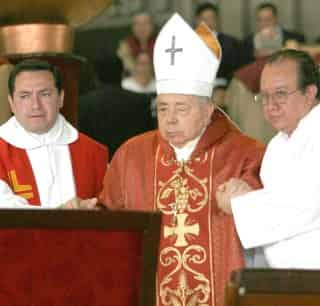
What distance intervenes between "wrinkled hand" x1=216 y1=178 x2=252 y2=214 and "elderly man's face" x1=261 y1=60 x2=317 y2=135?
0.83 feet

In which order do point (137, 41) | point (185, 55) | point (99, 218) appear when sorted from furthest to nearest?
1. point (137, 41)
2. point (185, 55)
3. point (99, 218)

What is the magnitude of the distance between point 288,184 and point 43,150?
3.74 feet

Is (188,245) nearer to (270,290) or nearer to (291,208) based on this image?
(291,208)

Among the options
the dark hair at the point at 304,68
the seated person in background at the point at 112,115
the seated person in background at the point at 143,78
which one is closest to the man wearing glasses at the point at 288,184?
the dark hair at the point at 304,68

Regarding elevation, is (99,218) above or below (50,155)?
below

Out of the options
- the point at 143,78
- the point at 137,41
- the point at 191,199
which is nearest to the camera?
the point at 191,199

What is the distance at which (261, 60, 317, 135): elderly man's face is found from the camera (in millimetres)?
4898

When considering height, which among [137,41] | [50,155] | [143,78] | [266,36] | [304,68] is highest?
[137,41]

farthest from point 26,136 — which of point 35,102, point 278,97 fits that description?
point 278,97

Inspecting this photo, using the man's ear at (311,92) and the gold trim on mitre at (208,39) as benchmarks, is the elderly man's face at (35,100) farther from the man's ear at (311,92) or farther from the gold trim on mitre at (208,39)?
the man's ear at (311,92)

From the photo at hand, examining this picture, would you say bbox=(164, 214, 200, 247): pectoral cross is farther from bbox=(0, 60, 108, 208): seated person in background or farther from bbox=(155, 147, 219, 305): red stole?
bbox=(0, 60, 108, 208): seated person in background

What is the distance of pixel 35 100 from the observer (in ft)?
17.5

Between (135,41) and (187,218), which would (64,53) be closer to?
(187,218)

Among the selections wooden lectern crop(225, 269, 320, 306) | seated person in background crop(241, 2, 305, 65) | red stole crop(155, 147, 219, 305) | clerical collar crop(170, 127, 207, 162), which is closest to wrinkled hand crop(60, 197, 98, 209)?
red stole crop(155, 147, 219, 305)
